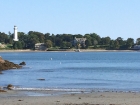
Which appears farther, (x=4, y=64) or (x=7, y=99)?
(x=4, y=64)

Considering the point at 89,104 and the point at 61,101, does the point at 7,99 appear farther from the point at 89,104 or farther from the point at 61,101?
the point at 89,104

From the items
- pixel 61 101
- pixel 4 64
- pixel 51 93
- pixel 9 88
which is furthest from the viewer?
pixel 4 64

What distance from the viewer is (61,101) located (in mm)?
24844

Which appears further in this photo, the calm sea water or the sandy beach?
the calm sea water

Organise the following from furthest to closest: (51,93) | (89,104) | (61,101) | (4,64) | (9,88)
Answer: (4,64) < (9,88) < (51,93) < (61,101) < (89,104)

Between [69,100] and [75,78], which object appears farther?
[75,78]

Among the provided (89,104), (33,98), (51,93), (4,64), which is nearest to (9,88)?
(51,93)

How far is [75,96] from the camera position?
27.9 meters

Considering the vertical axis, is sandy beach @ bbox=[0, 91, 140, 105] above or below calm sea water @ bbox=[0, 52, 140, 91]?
above

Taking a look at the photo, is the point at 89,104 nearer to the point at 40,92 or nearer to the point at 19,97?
the point at 19,97

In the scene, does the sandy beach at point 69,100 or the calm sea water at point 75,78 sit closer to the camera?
the sandy beach at point 69,100

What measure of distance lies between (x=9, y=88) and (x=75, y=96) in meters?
6.75

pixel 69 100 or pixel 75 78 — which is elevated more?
pixel 69 100

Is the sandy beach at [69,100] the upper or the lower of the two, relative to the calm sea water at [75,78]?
upper
